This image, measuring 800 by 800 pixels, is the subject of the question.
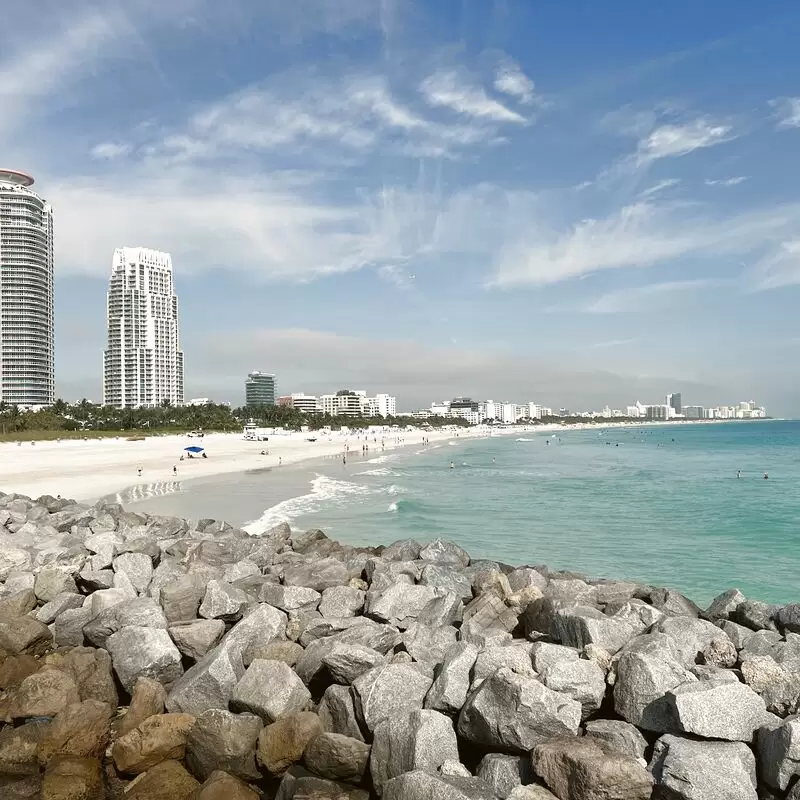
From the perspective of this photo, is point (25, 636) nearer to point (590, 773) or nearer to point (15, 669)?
point (15, 669)

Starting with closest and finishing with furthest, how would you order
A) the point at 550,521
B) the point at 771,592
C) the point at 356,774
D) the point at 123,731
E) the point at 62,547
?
the point at 356,774, the point at 123,731, the point at 62,547, the point at 771,592, the point at 550,521

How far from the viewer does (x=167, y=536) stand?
14594 millimetres

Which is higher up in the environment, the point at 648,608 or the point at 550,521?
the point at 648,608

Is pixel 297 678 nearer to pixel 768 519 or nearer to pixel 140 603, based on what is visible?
pixel 140 603

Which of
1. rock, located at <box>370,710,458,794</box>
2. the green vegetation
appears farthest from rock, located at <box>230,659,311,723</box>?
the green vegetation

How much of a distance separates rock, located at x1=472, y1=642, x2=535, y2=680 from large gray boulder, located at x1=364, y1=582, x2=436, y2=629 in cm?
214

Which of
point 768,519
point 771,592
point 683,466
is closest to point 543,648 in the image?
point 771,592

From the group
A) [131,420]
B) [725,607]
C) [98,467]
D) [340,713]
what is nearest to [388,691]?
[340,713]

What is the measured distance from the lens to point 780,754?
15.0 feet

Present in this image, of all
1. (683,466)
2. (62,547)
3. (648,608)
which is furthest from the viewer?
(683,466)

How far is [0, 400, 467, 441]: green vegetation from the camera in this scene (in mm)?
91562

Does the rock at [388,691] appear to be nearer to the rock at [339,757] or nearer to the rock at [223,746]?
the rock at [339,757]

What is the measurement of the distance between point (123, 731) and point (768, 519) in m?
26.6

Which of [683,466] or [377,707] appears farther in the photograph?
[683,466]
